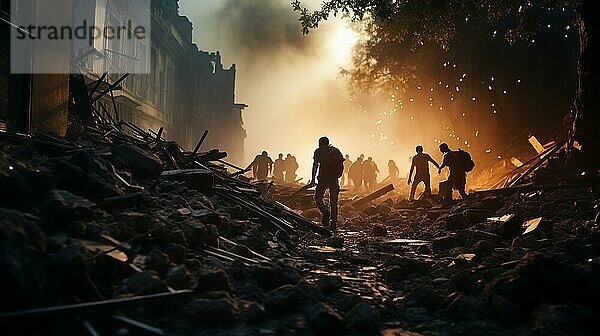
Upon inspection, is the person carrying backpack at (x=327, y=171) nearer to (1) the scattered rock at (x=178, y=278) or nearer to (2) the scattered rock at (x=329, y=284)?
(2) the scattered rock at (x=329, y=284)

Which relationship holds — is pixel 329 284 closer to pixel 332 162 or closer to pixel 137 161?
pixel 137 161

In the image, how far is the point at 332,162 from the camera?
9.04 metres

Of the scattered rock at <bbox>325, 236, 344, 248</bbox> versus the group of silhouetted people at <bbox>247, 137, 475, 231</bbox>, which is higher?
the group of silhouetted people at <bbox>247, 137, 475, 231</bbox>

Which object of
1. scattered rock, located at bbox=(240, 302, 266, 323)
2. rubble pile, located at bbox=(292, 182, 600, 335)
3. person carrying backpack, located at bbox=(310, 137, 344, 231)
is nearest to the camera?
scattered rock, located at bbox=(240, 302, 266, 323)

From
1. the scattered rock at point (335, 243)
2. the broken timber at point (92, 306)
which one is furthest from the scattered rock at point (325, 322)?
the scattered rock at point (335, 243)

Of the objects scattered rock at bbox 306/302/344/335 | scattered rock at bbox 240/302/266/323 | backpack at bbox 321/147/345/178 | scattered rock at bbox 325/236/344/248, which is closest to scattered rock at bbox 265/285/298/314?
scattered rock at bbox 240/302/266/323

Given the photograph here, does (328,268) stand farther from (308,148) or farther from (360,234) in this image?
(308,148)

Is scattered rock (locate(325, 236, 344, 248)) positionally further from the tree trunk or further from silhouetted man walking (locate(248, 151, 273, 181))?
silhouetted man walking (locate(248, 151, 273, 181))

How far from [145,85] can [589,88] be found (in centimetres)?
2247

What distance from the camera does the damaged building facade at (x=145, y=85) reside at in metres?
7.02

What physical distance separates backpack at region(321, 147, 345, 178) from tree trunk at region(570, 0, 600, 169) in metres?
6.29

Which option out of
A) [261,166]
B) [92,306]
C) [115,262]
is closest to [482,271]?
[115,262]

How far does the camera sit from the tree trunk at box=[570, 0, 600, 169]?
9.87 meters

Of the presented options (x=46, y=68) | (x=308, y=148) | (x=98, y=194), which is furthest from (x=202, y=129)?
(x=308, y=148)
